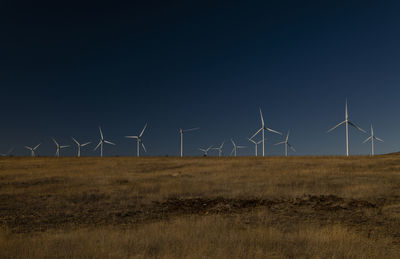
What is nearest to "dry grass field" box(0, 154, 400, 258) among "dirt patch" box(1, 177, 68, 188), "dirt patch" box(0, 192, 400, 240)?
"dirt patch" box(0, 192, 400, 240)

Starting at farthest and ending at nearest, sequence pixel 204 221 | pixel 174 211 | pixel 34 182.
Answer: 1. pixel 34 182
2. pixel 174 211
3. pixel 204 221

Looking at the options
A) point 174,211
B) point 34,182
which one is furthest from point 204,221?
point 34,182

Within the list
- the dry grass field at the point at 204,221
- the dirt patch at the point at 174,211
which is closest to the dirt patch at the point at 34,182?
the dry grass field at the point at 204,221

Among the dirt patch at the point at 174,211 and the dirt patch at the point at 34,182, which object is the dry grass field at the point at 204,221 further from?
the dirt patch at the point at 34,182

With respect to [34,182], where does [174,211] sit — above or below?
below

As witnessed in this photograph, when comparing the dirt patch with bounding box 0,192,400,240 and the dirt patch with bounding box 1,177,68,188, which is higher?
the dirt patch with bounding box 1,177,68,188

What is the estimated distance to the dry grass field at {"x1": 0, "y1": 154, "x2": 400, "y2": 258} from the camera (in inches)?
356

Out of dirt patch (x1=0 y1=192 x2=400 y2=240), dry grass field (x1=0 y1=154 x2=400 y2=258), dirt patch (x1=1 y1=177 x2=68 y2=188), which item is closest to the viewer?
dry grass field (x1=0 y1=154 x2=400 y2=258)

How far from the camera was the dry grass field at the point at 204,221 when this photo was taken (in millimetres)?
9031

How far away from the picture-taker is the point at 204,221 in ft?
42.2

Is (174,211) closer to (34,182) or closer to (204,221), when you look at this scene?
(204,221)

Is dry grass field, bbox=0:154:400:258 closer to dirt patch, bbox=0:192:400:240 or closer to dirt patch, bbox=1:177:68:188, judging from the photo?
dirt patch, bbox=0:192:400:240

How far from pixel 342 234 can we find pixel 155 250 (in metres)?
6.04

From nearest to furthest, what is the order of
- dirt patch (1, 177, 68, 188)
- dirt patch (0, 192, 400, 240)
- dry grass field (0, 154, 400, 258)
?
dry grass field (0, 154, 400, 258) → dirt patch (0, 192, 400, 240) → dirt patch (1, 177, 68, 188)
